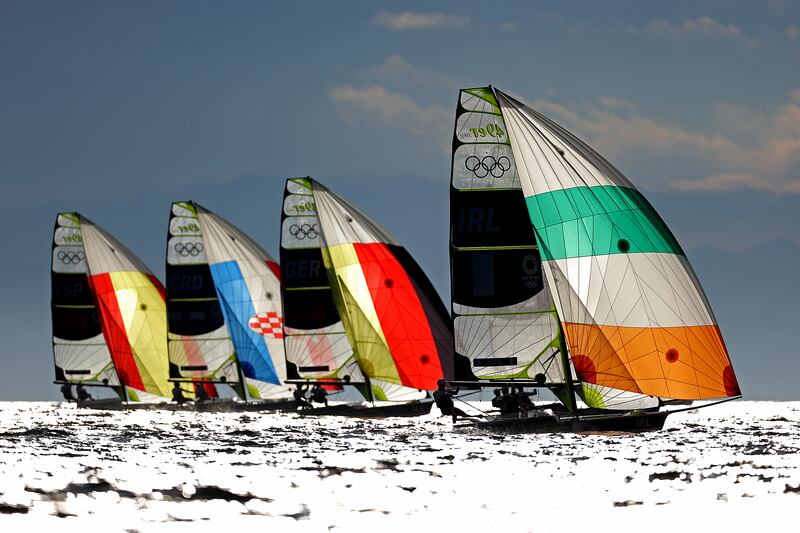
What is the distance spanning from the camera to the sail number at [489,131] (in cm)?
2597

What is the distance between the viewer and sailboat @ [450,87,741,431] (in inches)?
960

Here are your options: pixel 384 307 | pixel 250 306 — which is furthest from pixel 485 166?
pixel 250 306

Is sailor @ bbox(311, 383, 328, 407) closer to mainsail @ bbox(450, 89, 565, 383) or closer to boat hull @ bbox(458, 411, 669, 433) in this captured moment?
mainsail @ bbox(450, 89, 565, 383)

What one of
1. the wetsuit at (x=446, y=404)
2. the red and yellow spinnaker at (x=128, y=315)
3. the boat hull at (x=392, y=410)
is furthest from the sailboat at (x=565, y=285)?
the red and yellow spinnaker at (x=128, y=315)

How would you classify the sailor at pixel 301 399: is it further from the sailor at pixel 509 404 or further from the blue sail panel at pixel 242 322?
the sailor at pixel 509 404

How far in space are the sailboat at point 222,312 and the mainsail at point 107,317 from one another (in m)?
2.77

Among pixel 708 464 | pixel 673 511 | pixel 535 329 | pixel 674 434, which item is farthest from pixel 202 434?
pixel 673 511

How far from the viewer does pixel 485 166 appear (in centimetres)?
2580

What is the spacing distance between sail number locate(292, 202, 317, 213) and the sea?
12.2 meters

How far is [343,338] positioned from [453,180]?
1194cm

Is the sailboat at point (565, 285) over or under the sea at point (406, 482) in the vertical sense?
over

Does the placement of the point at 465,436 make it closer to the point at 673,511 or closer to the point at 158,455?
the point at 158,455

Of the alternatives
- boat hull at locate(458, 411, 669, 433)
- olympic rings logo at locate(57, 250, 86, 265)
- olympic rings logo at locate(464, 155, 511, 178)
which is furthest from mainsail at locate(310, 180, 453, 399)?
olympic rings logo at locate(57, 250, 86, 265)

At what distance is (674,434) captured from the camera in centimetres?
2528
